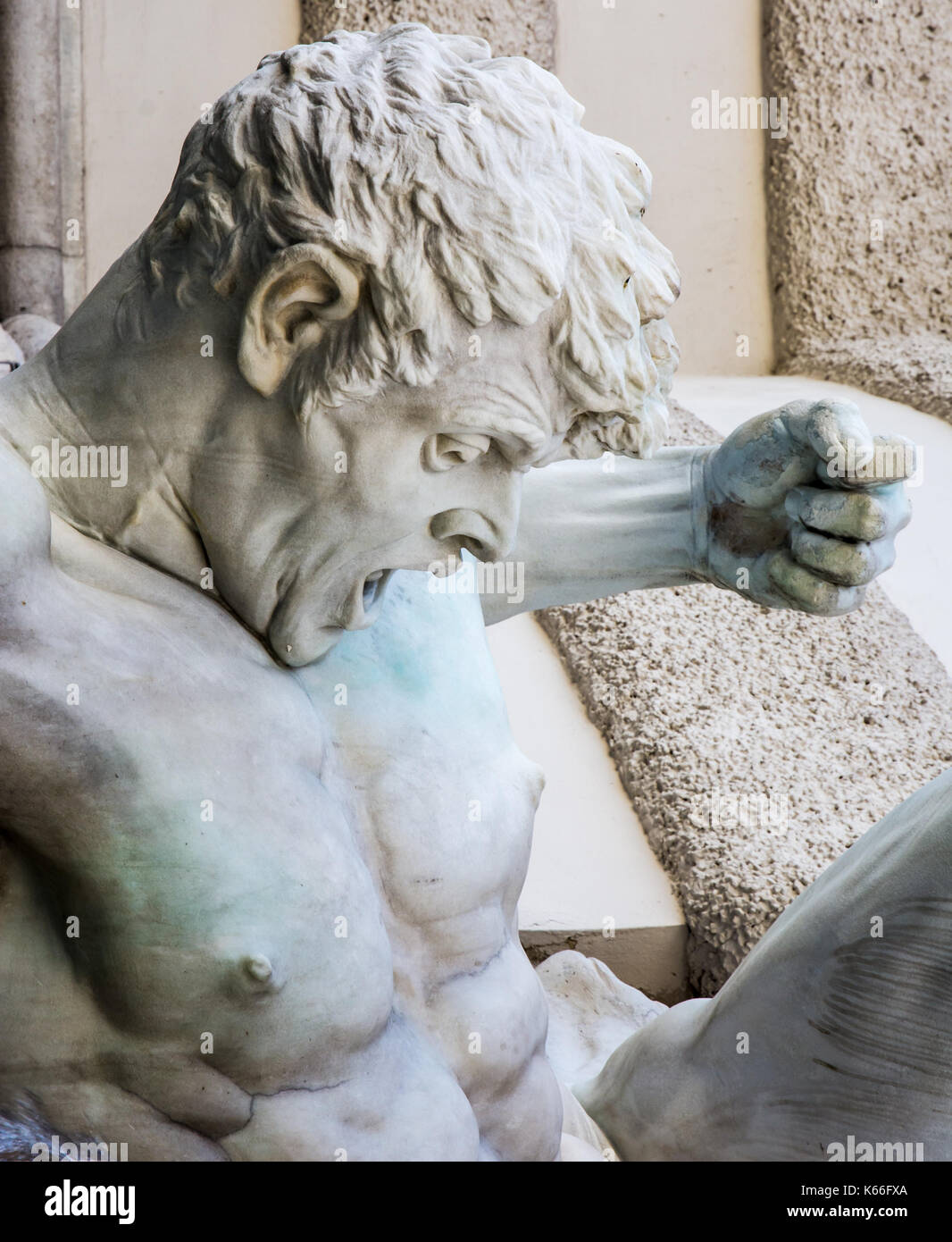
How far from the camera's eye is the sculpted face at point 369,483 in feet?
3.17

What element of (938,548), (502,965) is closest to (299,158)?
(502,965)

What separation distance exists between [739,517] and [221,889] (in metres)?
0.56

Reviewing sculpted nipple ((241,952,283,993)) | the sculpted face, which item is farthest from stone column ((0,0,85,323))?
sculpted nipple ((241,952,283,993))

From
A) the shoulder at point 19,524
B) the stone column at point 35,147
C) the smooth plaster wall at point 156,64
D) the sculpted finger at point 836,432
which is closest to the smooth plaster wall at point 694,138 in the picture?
the smooth plaster wall at point 156,64

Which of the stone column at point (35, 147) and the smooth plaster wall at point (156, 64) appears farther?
the smooth plaster wall at point (156, 64)

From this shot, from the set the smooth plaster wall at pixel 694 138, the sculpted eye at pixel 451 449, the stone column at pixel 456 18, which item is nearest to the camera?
the sculpted eye at pixel 451 449

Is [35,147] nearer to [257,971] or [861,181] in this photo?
[861,181]

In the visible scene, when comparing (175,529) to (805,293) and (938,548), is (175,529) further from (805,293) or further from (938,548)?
(805,293)

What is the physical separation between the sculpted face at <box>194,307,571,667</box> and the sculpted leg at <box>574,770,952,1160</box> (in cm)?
45

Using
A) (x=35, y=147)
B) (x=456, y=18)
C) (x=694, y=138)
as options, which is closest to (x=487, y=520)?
(x=456, y=18)

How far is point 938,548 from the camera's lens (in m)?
3.26

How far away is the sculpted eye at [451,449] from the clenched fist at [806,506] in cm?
33

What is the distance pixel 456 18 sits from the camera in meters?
3.63

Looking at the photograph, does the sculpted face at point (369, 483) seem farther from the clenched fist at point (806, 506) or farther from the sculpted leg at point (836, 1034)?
the sculpted leg at point (836, 1034)
